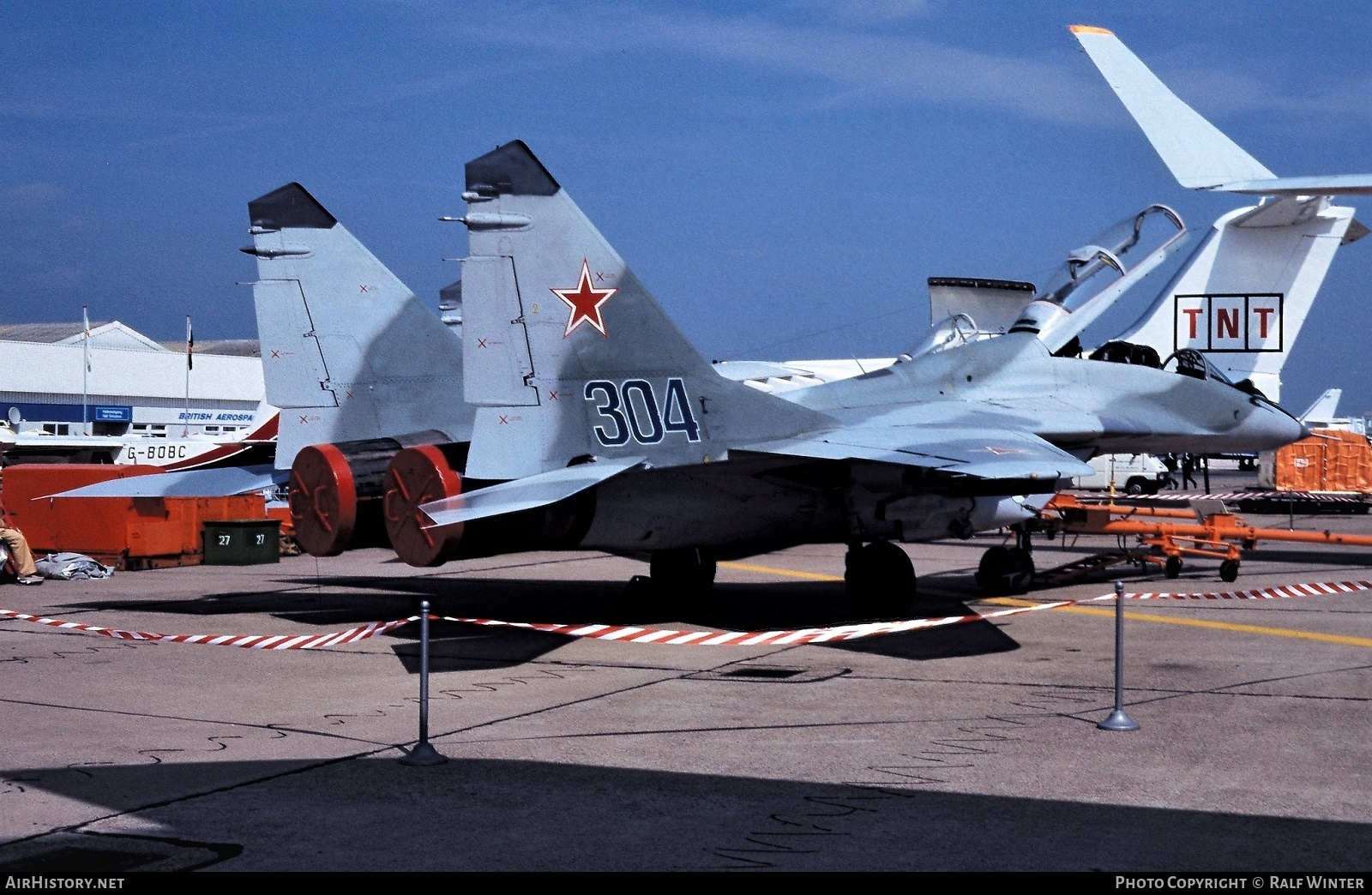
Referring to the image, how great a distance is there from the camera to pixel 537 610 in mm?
14141

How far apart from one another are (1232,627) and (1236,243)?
27.6 ft

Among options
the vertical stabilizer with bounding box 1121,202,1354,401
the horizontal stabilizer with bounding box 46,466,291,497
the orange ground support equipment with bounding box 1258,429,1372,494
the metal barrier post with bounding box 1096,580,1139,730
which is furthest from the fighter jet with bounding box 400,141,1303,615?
the orange ground support equipment with bounding box 1258,429,1372,494

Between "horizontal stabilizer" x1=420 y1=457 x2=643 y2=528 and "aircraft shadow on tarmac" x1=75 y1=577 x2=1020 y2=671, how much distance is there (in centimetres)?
141

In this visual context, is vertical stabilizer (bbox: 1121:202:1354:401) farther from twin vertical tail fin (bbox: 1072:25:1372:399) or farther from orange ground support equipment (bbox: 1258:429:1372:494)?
orange ground support equipment (bbox: 1258:429:1372:494)

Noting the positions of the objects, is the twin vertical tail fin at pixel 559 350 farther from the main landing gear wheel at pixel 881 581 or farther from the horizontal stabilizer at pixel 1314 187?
the horizontal stabilizer at pixel 1314 187

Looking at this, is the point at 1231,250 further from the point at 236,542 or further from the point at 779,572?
the point at 236,542

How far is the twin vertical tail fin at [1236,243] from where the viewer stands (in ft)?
58.0

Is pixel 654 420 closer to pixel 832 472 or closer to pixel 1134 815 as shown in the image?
pixel 832 472

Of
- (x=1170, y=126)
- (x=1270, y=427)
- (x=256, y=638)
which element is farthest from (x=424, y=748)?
(x=1170, y=126)

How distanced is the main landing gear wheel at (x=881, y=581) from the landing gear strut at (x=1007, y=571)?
3109mm

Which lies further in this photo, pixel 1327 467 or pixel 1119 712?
pixel 1327 467

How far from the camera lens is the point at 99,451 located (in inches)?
1468

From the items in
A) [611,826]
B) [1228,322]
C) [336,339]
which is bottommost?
[611,826]

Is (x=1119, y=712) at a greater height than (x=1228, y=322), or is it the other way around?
(x=1228, y=322)
